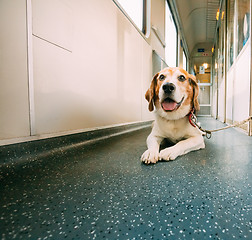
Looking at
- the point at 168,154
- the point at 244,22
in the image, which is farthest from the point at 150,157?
the point at 244,22

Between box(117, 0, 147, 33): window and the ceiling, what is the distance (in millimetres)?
2700

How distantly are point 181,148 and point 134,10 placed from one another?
8.33 ft

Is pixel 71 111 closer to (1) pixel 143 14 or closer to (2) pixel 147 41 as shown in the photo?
(2) pixel 147 41

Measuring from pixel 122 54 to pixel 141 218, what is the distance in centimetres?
203

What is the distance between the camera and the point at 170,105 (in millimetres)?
1204

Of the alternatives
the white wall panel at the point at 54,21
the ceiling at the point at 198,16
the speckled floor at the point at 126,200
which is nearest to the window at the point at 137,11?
the white wall panel at the point at 54,21

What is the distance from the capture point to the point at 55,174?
30.5 inches

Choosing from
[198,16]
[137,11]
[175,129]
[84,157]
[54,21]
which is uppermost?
[198,16]

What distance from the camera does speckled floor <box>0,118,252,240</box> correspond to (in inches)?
15.7

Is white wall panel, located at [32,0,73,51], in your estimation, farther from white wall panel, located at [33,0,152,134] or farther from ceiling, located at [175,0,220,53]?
ceiling, located at [175,0,220,53]

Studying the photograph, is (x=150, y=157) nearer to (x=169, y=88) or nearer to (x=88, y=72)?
(x=169, y=88)

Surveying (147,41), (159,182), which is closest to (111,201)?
(159,182)

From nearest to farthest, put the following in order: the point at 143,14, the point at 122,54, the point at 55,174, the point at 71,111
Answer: the point at 55,174 → the point at 71,111 → the point at 122,54 → the point at 143,14

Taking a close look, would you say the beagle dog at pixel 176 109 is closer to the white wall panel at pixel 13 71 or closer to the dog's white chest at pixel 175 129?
the dog's white chest at pixel 175 129
